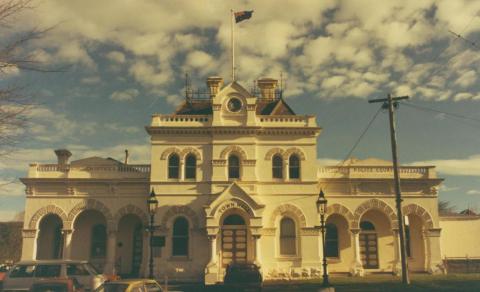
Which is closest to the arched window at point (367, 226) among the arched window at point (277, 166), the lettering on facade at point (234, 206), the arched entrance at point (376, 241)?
the arched entrance at point (376, 241)

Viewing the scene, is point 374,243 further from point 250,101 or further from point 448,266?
point 250,101

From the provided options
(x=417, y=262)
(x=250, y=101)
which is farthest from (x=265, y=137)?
(x=417, y=262)

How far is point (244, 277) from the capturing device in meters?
22.5

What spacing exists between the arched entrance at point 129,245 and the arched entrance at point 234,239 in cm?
604

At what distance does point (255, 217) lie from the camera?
28297 millimetres

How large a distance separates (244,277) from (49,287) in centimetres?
975

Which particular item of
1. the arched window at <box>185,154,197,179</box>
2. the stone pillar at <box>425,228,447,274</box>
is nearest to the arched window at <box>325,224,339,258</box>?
the stone pillar at <box>425,228,447,274</box>

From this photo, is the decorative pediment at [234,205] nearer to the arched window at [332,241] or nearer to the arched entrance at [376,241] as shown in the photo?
the arched window at [332,241]

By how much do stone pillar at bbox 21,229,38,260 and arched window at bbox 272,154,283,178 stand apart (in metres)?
16.4

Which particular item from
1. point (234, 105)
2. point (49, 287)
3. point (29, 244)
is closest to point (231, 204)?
point (234, 105)

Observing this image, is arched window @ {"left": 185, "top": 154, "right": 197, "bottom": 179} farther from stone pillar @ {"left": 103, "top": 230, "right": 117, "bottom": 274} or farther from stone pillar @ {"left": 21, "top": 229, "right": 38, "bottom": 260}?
stone pillar @ {"left": 21, "top": 229, "right": 38, "bottom": 260}

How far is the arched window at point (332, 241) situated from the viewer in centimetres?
3152

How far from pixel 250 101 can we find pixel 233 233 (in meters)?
8.86

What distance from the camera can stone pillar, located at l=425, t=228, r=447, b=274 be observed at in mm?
30250
